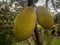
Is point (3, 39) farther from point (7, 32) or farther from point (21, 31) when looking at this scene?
point (21, 31)

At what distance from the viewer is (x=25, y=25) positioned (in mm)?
451

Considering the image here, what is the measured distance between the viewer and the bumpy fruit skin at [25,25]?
434mm

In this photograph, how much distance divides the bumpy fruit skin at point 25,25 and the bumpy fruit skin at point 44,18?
4cm

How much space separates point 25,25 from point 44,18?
9 cm

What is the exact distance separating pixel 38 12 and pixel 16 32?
128mm

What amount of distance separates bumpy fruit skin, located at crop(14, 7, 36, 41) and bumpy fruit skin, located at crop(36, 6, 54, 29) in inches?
1.4

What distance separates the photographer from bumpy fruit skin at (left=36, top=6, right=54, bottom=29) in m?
0.51

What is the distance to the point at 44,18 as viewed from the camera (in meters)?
0.52

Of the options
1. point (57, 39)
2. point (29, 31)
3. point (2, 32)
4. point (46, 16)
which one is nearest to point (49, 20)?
point (46, 16)

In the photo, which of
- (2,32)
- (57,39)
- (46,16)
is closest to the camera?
(46,16)

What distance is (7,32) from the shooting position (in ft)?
4.68

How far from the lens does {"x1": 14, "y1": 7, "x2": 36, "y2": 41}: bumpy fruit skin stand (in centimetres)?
43

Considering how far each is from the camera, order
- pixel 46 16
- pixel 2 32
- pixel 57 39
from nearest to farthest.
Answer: pixel 46 16
pixel 2 32
pixel 57 39

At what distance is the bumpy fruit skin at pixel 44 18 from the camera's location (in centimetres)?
51
